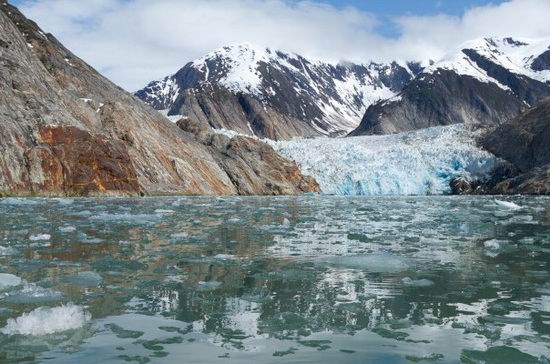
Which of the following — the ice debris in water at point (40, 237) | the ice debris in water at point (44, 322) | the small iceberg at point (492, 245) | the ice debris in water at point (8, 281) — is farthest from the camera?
the ice debris in water at point (40, 237)

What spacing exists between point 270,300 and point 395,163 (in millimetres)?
82428

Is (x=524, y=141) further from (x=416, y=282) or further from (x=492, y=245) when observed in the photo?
(x=416, y=282)

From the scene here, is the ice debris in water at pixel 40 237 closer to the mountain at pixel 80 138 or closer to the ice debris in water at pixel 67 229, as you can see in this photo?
the ice debris in water at pixel 67 229

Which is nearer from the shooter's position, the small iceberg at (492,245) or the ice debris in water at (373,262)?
the ice debris in water at (373,262)

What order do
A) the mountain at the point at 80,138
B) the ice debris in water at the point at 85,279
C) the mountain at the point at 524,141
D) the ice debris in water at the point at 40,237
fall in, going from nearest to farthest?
the ice debris in water at the point at 85,279 → the ice debris in water at the point at 40,237 → the mountain at the point at 80,138 → the mountain at the point at 524,141

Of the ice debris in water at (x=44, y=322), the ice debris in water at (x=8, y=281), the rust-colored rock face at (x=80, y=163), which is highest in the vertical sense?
the rust-colored rock face at (x=80, y=163)

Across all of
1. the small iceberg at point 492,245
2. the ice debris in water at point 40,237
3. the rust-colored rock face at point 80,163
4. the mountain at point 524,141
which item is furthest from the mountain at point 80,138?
the mountain at point 524,141

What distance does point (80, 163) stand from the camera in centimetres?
5097

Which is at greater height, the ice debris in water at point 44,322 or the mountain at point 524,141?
the mountain at point 524,141

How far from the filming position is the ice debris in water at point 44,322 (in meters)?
6.01

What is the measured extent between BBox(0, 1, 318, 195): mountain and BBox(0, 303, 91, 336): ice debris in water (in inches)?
1628

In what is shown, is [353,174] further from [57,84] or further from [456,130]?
[57,84]

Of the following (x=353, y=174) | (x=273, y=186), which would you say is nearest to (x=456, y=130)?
(x=353, y=174)

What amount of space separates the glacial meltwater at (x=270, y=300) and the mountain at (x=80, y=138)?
116ft
